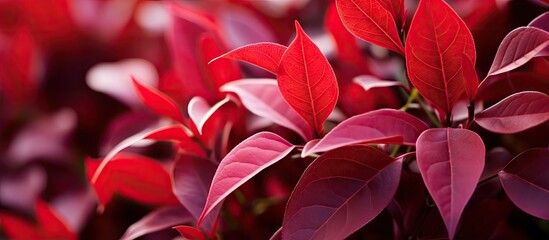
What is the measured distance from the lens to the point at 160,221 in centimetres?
64

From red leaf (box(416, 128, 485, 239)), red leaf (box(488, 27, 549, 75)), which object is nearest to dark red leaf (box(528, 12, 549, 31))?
red leaf (box(488, 27, 549, 75))


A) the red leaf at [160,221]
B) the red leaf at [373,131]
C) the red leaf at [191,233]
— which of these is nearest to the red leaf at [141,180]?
the red leaf at [160,221]

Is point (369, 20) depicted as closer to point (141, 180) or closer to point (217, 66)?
point (217, 66)

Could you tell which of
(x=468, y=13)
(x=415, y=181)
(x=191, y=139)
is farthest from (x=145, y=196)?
(x=468, y=13)

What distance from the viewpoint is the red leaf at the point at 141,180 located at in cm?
67

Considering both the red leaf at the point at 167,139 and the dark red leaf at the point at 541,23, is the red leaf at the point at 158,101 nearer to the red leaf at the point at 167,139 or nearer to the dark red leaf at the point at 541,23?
the red leaf at the point at 167,139

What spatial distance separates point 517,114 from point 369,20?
15 cm

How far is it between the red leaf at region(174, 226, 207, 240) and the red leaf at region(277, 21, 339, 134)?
0.15m

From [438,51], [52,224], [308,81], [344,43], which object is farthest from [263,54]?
[52,224]

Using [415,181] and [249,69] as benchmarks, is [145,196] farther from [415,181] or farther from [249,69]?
[415,181]

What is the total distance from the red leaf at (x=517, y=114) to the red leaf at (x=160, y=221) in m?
0.33

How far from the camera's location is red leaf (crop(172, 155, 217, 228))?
588 millimetres

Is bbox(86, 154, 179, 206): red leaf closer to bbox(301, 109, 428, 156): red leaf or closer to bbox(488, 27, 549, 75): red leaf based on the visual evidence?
bbox(301, 109, 428, 156): red leaf

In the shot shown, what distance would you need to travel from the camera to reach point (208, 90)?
0.74m
